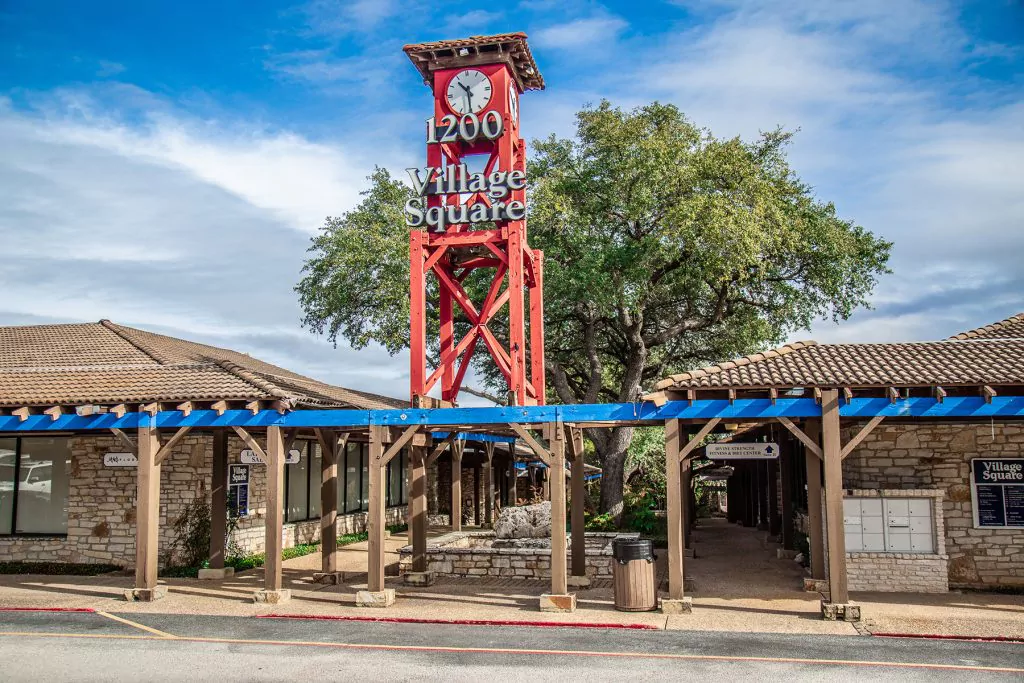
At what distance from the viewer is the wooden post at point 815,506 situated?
14.3 meters

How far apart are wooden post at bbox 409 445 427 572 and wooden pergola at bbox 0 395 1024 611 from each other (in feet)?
0.13

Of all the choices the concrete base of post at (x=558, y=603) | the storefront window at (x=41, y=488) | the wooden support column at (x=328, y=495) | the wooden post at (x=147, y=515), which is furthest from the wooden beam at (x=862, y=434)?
the storefront window at (x=41, y=488)

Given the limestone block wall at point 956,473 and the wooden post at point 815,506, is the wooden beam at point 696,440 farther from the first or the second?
the limestone block wall at point 956,473

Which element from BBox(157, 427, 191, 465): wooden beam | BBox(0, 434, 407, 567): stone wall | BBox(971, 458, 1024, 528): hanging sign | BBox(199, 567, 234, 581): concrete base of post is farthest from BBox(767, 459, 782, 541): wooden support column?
BBox(157, 427, 191, 465): wooden beam

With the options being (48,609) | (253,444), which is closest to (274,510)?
(253,444)

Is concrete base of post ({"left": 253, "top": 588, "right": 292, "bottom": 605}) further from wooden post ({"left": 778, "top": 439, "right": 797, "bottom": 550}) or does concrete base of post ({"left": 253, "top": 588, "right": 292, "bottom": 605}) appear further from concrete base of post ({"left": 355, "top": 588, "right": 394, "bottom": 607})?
wooden post ({"left": 778, "top": 439, "right": 797, "bottom": 550})

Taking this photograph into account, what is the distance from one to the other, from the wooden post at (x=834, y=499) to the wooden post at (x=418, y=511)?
276 inches

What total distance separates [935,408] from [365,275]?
62.0 feet

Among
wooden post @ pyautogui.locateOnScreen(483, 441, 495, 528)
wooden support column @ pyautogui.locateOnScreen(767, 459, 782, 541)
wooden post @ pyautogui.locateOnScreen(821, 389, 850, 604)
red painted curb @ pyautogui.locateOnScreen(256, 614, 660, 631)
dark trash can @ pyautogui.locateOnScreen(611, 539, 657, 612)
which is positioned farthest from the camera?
wooden post @ pyautogui.locateOnScreen(483, 441, 495, 528)

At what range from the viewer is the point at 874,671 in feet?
31.0

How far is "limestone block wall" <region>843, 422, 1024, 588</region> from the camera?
47.6 ft

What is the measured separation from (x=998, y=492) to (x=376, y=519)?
10.1m

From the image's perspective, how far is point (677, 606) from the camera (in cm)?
1285

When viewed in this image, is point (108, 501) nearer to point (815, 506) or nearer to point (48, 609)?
point (48, 609)
